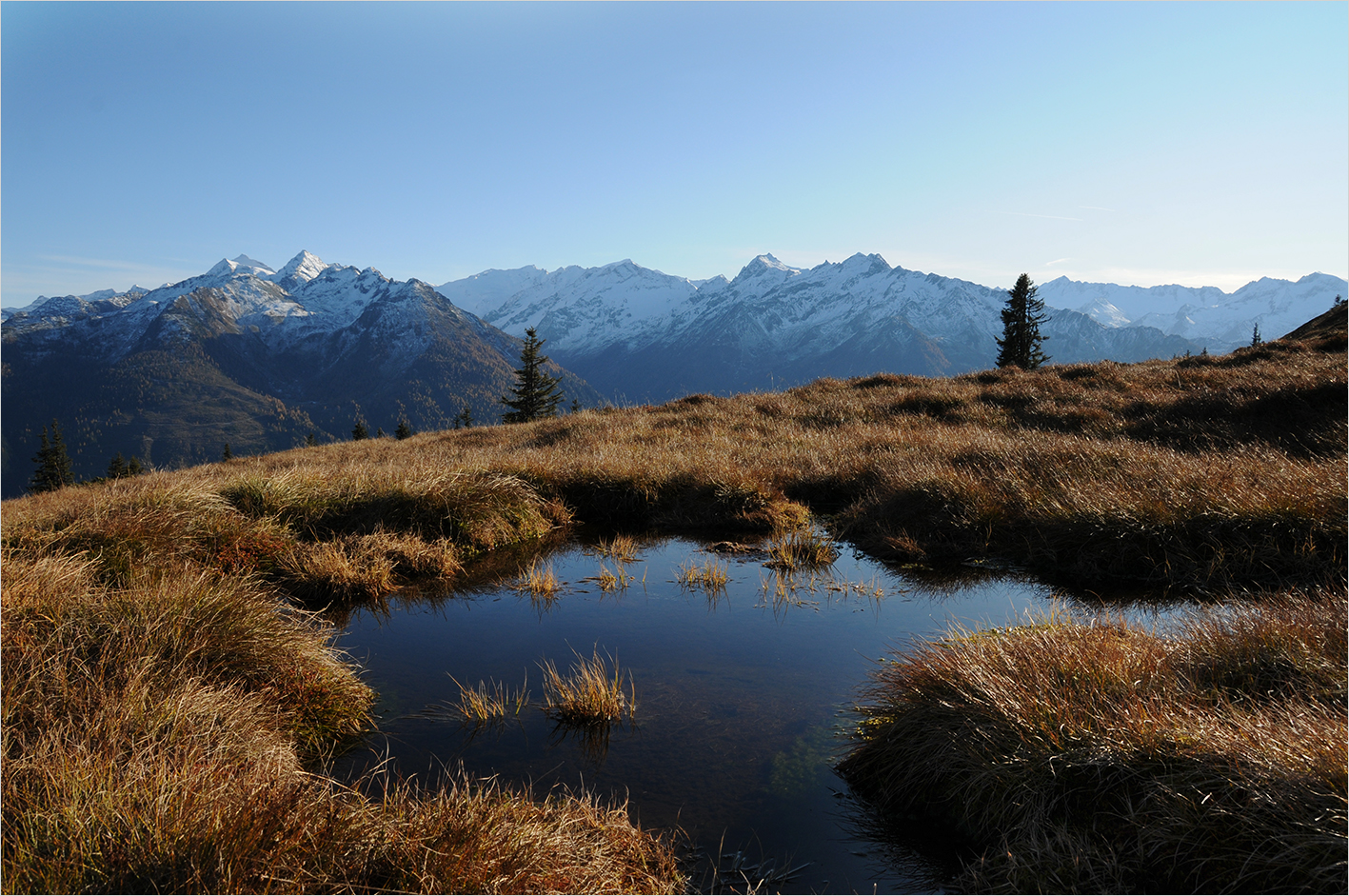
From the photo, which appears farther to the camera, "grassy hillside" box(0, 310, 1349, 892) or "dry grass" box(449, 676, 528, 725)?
"dry grass" box(449, 676, 528, 725)

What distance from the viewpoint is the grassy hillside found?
305 cm

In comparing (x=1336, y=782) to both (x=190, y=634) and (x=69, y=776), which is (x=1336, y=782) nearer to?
(x=69, y=776)

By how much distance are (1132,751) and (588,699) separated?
12.1ft

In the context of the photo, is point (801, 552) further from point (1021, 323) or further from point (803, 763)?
point (1021, 323)

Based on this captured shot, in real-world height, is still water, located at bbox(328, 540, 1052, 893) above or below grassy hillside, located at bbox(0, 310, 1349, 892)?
below

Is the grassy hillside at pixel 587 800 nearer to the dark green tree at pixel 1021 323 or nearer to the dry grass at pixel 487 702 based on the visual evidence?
the dry grass at pixel 487 702

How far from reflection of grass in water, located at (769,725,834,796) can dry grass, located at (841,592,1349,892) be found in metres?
0.19

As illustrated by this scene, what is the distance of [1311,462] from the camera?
367 inches

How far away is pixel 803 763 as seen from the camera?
15.8ft

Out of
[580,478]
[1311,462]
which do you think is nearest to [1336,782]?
[1311,462]

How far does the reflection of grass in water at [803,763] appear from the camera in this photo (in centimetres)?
459

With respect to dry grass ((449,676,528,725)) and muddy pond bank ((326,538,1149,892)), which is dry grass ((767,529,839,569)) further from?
dry grass ((449,676,528,725))

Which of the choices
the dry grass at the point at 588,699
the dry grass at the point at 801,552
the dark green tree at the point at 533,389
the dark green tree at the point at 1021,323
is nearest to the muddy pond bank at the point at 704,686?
the dry grass at the point at 588,699

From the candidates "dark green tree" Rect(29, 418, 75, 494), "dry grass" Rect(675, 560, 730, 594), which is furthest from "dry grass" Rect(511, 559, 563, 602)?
"dark green tree" Rect(29, 418, 75, 494)
